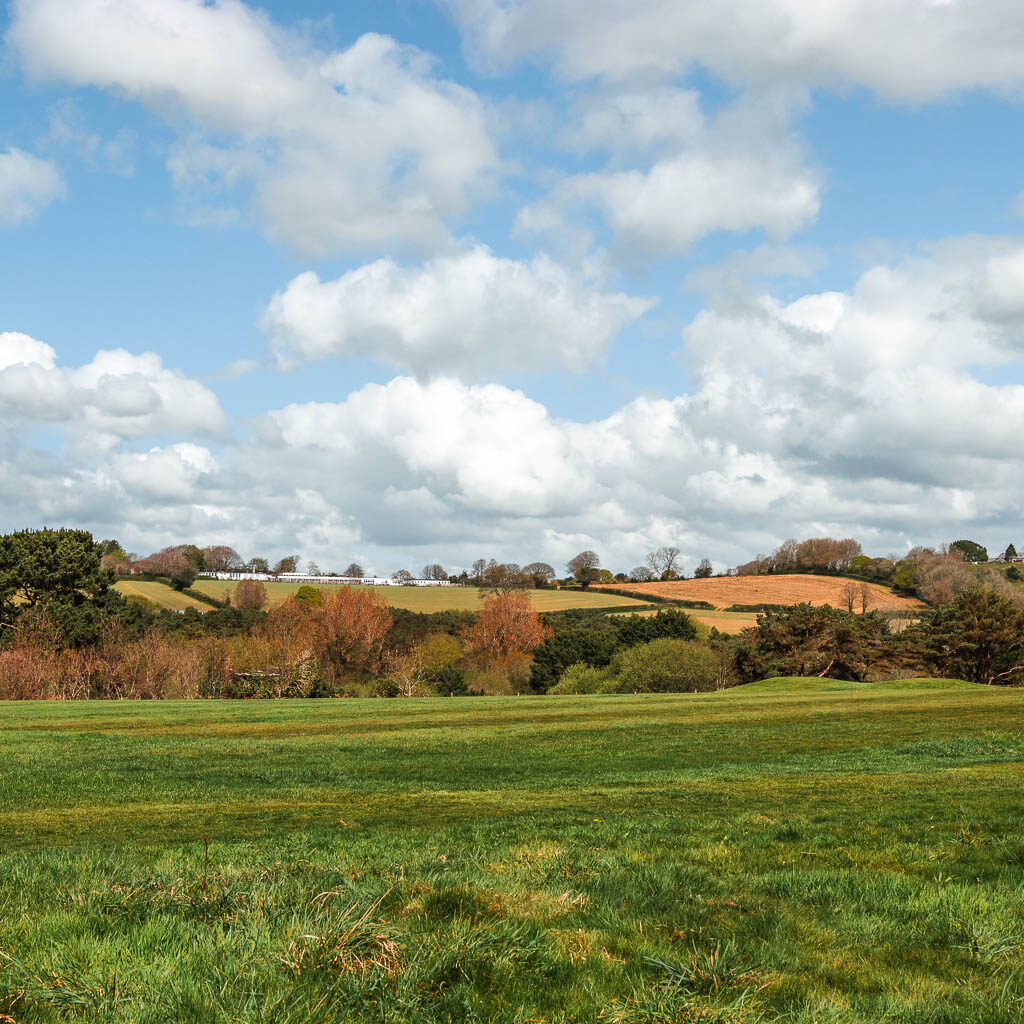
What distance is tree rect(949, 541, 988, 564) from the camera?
15662 centimetres

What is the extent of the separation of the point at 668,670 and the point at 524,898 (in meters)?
Result: 60.9

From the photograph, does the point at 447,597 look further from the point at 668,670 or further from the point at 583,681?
the point at 668,670

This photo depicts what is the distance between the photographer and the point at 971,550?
158 metres

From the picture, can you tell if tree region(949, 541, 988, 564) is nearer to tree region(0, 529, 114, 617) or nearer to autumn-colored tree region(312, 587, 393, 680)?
autumn-colored tree region(312, 587, 393, 680)

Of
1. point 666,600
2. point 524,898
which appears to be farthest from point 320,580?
point 524,898

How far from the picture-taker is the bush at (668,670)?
63875 mm

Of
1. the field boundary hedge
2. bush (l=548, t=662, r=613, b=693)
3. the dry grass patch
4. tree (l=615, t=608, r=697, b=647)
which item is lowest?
bush (l=548, t=662, r=613, b=693)

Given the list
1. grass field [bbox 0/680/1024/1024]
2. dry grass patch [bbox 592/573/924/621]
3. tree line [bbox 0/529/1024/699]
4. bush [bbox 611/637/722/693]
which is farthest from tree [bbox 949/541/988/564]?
grass field [bbox 0/680/1024/1024]

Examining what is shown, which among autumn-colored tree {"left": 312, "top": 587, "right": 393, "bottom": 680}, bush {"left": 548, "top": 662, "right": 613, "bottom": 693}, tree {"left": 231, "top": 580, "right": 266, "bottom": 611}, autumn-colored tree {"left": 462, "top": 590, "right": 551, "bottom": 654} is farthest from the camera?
tree {"left": 231, "top": 580, "right": 266, "bottom": 611}

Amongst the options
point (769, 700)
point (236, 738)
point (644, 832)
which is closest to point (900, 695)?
point (769, 700)

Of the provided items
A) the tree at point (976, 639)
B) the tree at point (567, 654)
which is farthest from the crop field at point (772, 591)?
the tree at point (567, 654)

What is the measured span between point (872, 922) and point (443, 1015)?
291 centimetres

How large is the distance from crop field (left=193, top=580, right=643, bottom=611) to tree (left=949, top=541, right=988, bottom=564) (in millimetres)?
76158

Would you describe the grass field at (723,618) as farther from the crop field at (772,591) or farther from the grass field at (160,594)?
the grass field at (160,594)
